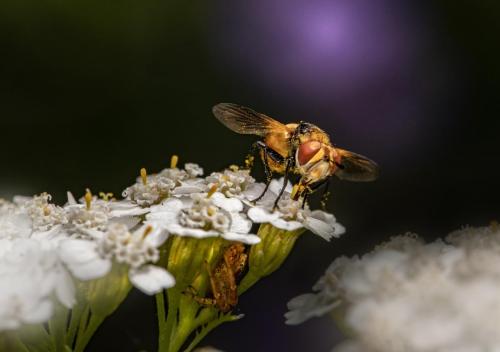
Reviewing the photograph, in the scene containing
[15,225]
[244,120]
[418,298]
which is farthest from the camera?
[244,120]

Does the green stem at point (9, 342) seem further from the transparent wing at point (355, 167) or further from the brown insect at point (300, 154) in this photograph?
the transparent wing at point (355, 167)

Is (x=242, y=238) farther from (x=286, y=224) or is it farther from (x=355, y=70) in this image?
(x=355, y=70)

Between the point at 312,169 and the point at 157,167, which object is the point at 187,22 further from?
the point at 312,169

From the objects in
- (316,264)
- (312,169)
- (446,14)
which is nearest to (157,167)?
(316,264)

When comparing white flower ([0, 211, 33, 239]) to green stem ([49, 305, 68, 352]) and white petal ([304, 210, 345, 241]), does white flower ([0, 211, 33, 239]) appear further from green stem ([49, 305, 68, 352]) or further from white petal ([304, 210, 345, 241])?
white petal ([304, 210, 345, 241])

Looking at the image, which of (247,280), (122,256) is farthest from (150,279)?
(247,280)

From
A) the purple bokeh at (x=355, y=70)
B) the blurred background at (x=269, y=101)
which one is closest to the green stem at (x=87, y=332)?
the blurred background at (x=269, y=101)
